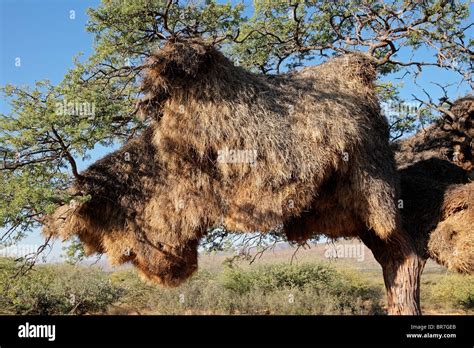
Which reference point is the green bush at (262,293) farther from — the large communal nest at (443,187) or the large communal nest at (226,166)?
the large communal nest at (226,166)

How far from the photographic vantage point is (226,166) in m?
9.33

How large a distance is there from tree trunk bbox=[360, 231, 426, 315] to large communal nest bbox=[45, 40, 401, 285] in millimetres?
→ 834

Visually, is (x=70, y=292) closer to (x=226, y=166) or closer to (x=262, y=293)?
(x=262, y=293)

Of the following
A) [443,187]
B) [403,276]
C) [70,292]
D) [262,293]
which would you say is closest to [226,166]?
[403,276]

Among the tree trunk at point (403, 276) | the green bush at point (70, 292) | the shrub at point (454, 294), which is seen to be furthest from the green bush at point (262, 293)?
the tree trunk at point (403, 276)

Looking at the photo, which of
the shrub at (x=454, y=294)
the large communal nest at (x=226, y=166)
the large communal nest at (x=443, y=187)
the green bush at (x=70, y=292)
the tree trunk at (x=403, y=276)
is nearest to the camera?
the large communal nest at (x=226, y=166)

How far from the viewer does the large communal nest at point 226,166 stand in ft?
30.6

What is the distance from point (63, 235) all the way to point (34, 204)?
172cm

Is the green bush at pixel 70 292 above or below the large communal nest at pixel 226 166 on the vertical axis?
below

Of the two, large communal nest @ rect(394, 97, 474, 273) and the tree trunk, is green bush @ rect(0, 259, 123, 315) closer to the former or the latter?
the tree trunk

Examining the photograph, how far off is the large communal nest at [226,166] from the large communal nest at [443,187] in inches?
64.0

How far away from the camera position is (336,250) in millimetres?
13188
